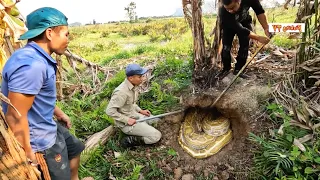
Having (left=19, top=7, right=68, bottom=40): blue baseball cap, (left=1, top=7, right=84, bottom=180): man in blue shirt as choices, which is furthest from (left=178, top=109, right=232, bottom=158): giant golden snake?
(left=19, top=7, right=68, bottom=40): blue baseball cap

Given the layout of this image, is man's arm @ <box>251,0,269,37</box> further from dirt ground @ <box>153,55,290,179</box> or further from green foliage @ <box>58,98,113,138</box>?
green foliage @ <box>58,98,113,138</box>

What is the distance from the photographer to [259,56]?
4648 mm

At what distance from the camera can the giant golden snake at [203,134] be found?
351 centimetres

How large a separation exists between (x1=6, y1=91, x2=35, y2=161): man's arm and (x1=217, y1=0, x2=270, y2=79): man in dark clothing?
2528 mm

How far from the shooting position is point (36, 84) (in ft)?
5.23

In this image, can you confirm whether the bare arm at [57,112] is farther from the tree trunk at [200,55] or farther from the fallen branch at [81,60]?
the fallen branch at [81,60]

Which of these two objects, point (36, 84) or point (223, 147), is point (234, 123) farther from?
point (36, 84)

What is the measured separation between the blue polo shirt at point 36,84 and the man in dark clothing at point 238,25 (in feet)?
7.64

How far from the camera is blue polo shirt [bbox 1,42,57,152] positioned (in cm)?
155

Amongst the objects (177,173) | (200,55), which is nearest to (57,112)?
(177,173)

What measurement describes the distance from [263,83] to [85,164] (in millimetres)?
2391

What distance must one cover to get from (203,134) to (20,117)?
2.68 meters

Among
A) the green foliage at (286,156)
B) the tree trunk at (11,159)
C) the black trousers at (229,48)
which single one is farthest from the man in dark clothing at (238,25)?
the tree trunk at (11,159)

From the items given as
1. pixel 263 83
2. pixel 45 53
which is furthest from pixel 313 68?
pixel 45 53
